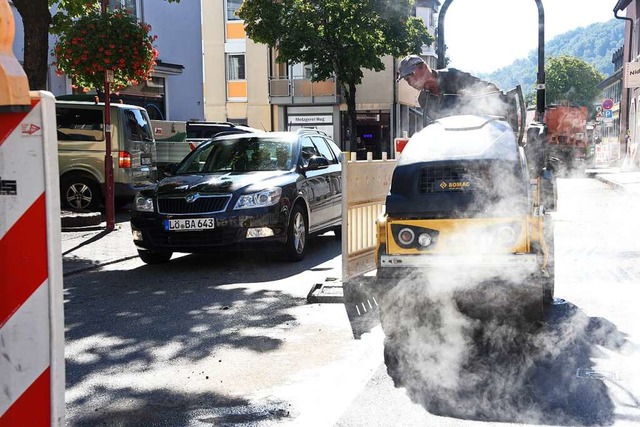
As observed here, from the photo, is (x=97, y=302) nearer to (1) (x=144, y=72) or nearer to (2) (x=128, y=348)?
(2) (x=128, y=348)

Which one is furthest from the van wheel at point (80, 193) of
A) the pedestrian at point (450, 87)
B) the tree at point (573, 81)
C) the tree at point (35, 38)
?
the tree at point (573, 81)

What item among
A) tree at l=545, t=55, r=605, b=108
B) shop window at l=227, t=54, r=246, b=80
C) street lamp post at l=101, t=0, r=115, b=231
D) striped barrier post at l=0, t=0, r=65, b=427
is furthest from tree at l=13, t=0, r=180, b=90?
tree at l=545, t=55, r=605, b=108

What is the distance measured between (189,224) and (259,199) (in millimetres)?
855

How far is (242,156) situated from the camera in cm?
1047

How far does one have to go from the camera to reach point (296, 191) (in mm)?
9875

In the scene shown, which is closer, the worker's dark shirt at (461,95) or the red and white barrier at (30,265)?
the red and white barrier at (30,265)

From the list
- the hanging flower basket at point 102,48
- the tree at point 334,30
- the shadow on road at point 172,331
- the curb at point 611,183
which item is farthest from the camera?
the tree at point 334,30

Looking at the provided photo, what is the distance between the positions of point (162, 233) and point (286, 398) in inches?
203

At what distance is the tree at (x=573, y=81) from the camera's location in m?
101

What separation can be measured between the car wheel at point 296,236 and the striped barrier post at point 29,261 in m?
7.28

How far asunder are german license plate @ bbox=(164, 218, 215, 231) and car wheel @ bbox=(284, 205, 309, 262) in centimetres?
98

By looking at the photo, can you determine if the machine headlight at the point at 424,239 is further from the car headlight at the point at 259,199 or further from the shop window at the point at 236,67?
the shop window at the point at 236,67

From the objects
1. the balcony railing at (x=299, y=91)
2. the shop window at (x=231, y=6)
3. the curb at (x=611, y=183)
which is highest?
the shop window at (x=231, y=6)

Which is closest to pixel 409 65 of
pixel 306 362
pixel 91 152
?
pixel 306 362
